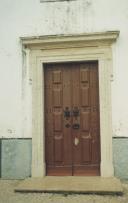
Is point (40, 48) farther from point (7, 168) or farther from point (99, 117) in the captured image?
point (7, 168)

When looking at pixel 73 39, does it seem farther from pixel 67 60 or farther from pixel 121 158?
pixel 121 158

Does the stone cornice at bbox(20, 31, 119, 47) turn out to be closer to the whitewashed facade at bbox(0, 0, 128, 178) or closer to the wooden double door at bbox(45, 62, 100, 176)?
the whitewashed facade at bbox(0, 0, 128, 178)

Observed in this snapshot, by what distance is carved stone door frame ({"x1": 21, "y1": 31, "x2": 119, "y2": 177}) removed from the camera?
26.5 feet

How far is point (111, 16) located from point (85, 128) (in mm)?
2341

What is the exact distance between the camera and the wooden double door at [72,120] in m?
8.33

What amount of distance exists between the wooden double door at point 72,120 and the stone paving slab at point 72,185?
0.42 m

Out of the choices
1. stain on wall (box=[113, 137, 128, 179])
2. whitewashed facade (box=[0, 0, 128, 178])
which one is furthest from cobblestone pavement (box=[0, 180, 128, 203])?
whitewashed facade (box=[0, 0, 128, 178])

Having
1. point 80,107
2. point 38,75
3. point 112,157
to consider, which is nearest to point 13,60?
point 38,75

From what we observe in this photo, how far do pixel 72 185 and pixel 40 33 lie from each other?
3.20m

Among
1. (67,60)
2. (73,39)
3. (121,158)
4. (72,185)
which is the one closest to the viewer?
(72,185)

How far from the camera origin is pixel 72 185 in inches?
290

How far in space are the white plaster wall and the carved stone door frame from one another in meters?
0.13

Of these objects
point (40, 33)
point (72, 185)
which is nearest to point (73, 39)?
point (40, 33)

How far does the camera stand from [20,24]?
28.0 ft
